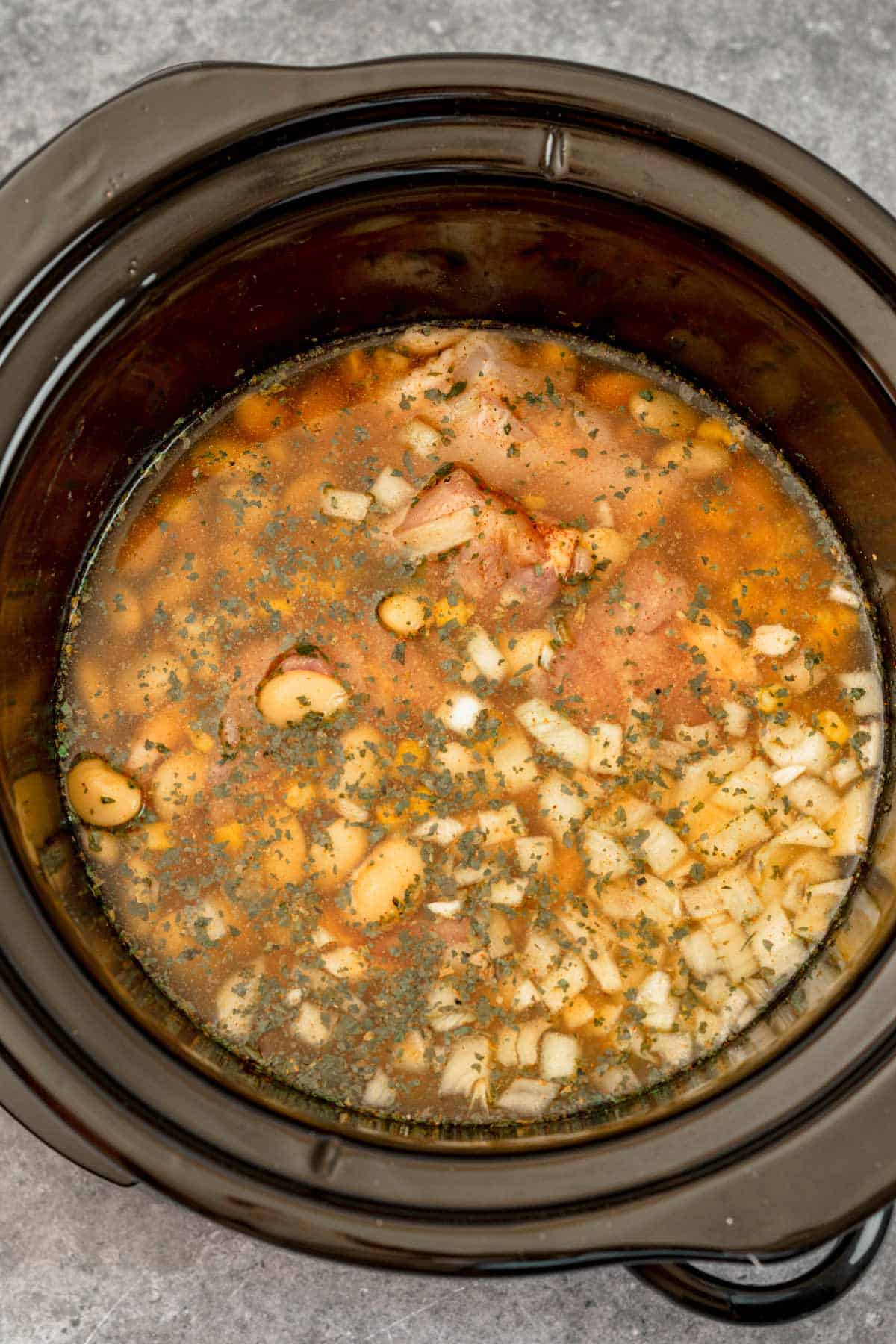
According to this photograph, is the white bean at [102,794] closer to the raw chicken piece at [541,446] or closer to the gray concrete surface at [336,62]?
the gray concrete surface at [336,62]

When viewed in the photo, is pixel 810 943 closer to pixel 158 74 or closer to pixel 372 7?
pixel 158 74

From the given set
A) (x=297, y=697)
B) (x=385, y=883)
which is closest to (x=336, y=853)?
(x=385, y=883)

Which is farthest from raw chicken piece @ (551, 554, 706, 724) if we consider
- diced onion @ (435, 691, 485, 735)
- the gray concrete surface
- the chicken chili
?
the gray concrete surface

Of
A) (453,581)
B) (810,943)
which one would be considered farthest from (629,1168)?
(453,581)

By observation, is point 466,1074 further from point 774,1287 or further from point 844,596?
point 844,596

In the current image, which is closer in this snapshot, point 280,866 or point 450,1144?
point 450,1144

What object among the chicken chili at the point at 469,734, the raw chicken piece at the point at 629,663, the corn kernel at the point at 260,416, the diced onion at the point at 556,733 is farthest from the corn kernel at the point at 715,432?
the corn kernel at the point at 260,416

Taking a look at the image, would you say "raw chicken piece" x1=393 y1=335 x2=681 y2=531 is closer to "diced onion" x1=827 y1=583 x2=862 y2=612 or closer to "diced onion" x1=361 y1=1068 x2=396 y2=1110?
"diced onion" x1=827 y1=583 x2=862 y2=612
